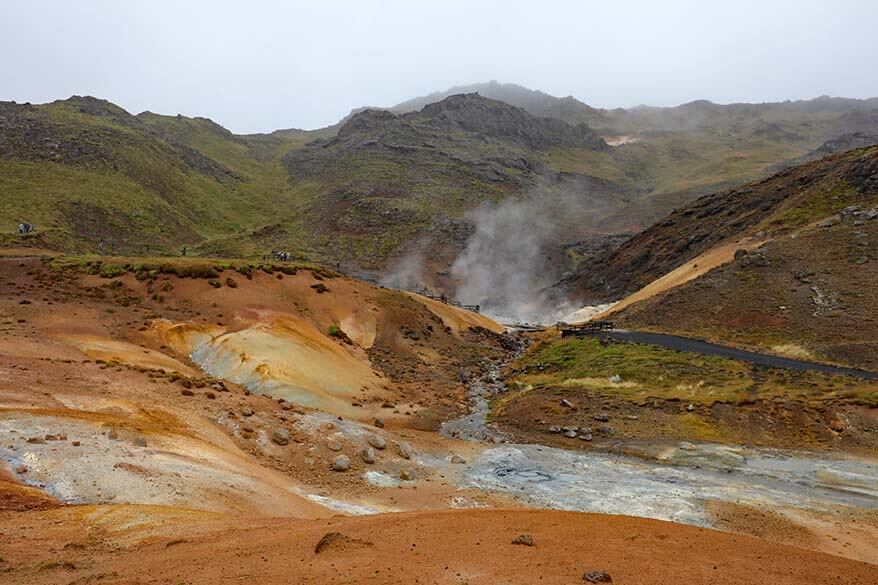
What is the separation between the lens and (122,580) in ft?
22.9

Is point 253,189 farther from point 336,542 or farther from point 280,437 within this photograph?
point 336,542

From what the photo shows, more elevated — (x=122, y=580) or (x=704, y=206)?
(x=704, y=206)

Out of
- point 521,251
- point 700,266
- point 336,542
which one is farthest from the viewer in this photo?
point 521,251

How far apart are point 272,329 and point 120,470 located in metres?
16.1

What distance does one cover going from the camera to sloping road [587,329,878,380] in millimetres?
24897

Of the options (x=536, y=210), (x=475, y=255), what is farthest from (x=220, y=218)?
(x=536, y=210)

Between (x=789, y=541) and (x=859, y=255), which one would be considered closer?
(x=789, y=541)

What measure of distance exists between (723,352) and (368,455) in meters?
22.1

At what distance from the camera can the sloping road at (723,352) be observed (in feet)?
81.7

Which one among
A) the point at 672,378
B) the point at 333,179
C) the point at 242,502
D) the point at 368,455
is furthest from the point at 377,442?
the point at 333,179

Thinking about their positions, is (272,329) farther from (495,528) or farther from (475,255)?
(475,255)

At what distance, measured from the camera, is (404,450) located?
18422 millimetres

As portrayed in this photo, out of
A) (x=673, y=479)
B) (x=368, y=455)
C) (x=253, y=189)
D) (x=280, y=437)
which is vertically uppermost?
(x=253, y=189)

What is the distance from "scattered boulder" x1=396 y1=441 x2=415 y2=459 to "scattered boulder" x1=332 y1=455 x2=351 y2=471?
7.79 ft
